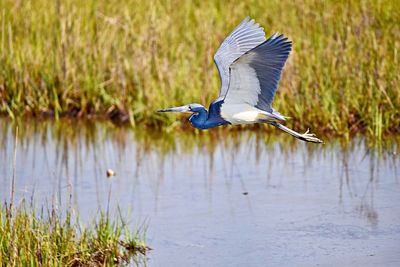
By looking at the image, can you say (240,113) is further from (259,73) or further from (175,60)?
(175,60)

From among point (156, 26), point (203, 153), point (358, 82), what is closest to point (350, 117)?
point (358, 82)

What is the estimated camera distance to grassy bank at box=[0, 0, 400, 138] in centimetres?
878

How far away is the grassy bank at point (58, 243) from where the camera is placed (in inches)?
207

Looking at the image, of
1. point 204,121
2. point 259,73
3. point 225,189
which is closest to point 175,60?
point 225,189

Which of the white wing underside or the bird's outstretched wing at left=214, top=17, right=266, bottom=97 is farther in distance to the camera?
the bird's outstretched wing at left=214, top=17, right=266, bottom=97

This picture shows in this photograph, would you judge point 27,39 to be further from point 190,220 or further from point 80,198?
point 190,220

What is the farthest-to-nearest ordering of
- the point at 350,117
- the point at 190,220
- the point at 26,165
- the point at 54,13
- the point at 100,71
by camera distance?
the point at 54,13 → the point at 100,71 → the point at 350,117 → the point at 26,165 → the point at 190,220

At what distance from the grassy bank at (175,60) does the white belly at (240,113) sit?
2.70m

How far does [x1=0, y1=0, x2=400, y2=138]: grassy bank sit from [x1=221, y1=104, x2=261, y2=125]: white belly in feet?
8.87

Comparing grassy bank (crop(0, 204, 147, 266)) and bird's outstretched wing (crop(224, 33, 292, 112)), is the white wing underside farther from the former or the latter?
grassy bank (crop(0, 204, 147, 266))

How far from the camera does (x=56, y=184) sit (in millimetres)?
7633

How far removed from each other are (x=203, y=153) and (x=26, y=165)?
1.40m

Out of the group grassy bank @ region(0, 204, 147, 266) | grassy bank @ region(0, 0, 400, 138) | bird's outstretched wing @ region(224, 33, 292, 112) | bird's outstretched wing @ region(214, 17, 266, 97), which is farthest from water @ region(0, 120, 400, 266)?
bird's outstretched wing @ region(214, 17, 266, 97)

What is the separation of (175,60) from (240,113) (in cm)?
429
